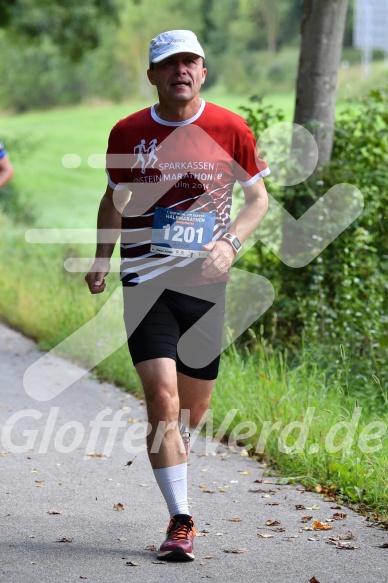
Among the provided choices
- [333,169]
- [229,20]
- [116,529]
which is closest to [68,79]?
[229,20]

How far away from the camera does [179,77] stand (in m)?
5.20

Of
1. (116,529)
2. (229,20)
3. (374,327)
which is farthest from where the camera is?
(229,20)

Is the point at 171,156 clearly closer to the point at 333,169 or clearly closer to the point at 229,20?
the point at 333,169

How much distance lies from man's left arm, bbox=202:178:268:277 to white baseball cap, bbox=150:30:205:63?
67cm

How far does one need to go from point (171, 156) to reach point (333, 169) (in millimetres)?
4398

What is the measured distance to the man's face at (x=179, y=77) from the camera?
17.0 ft

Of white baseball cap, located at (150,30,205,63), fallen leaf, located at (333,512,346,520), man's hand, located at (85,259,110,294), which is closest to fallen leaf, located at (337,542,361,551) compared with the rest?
fallen leaf, located at (333,512,346,520)

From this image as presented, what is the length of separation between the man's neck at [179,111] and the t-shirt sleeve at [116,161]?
0.22 m

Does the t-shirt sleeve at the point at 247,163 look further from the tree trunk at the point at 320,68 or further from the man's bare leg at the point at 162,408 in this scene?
the tree trunk at the point at 320,68

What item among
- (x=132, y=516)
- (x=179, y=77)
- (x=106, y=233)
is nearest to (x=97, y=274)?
(x=106, y=233)

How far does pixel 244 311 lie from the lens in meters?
9.56

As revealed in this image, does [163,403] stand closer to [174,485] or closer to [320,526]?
[174,485]

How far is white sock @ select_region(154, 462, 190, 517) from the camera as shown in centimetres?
511

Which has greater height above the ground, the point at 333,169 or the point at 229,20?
the point at 229,20
